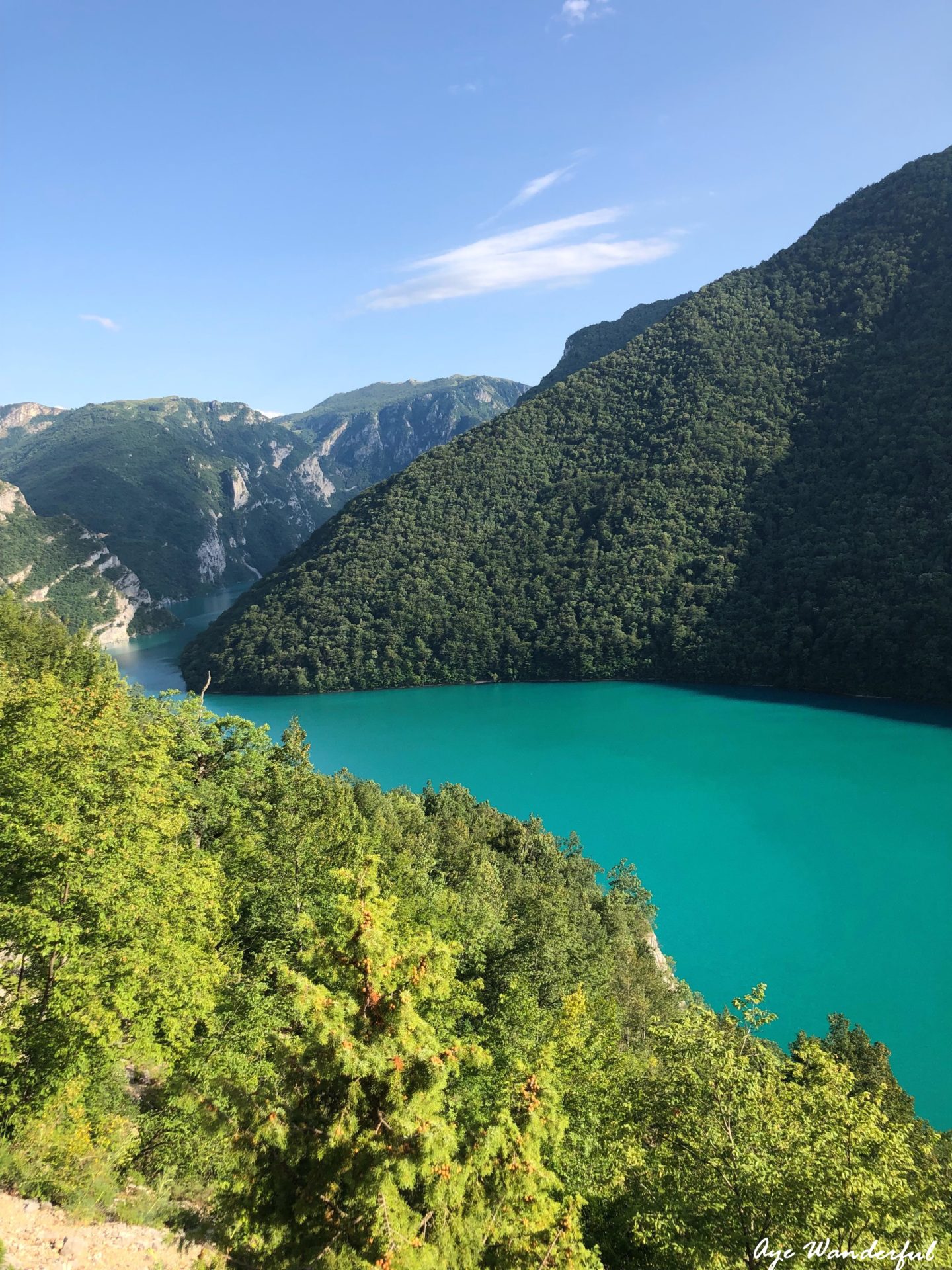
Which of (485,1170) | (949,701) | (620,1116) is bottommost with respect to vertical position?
(949,701)

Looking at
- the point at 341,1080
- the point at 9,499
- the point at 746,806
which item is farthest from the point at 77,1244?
the point at 9,499

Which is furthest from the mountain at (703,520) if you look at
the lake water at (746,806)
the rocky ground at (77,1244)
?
the rocky ground at (77,1244)

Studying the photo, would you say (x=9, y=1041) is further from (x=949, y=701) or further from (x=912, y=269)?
(x=912, y=269)

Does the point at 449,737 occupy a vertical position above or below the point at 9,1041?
below

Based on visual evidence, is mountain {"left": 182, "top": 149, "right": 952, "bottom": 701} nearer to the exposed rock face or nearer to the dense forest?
the dense forest

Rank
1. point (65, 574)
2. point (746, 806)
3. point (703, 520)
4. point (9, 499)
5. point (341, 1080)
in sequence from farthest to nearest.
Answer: point (65, 574)
point (9, 499)
point (703, 520)
point (746, 806)
point (341, 1080)

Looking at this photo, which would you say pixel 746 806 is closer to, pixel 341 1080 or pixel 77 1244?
pixel 77 1244

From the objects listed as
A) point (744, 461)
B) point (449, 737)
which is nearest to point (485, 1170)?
point (449, 737)
